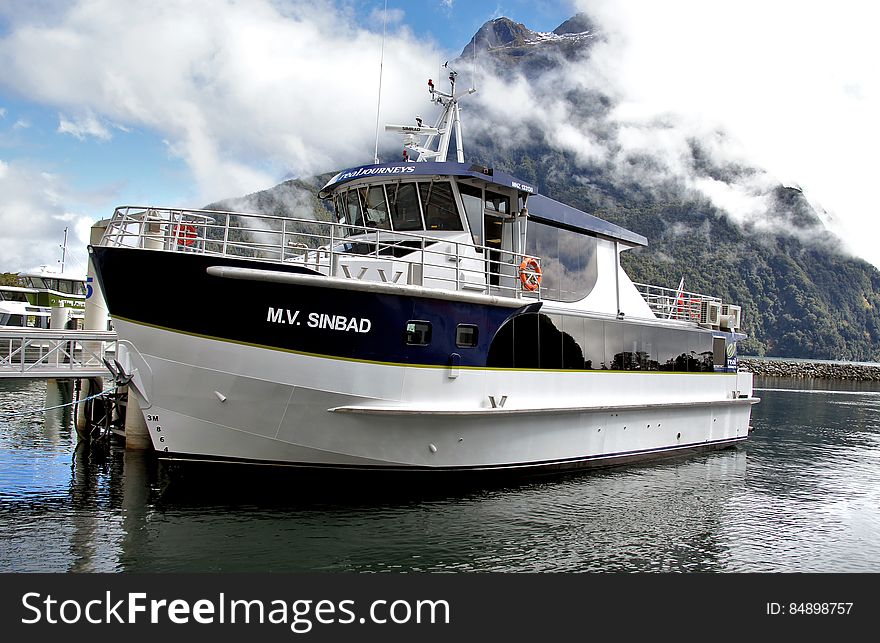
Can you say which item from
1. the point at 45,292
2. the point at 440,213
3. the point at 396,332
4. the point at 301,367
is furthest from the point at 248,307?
the point at 45,292

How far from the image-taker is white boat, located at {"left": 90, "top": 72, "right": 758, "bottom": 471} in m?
8.91

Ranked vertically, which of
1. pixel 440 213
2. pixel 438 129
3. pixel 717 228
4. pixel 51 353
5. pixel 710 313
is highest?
pixel 717 228

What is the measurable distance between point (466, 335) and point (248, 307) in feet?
10.9

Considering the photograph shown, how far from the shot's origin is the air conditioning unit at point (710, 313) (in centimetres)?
1660

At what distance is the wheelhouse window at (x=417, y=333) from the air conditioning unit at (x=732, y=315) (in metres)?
10.3

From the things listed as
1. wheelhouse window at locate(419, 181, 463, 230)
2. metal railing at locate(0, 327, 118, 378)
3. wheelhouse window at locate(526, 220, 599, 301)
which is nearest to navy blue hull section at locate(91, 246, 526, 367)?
wheelhouse window at locate(419, 181, 463, 230)

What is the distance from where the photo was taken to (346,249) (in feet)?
37.9

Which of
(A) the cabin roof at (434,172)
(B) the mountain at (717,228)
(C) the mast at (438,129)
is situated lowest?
(A) the cabin roof at (434,172)

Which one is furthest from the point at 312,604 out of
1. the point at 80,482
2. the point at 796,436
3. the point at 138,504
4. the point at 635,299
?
the point at 796,436

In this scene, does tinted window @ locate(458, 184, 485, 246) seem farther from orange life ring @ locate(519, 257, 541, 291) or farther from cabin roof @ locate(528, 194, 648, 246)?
cabin roof @ locate(528, 194, 648, 246)

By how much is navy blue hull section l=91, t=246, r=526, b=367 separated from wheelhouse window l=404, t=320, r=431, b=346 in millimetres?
94

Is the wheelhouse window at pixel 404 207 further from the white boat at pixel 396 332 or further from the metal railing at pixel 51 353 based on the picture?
the metal railing at pixel 51 353
